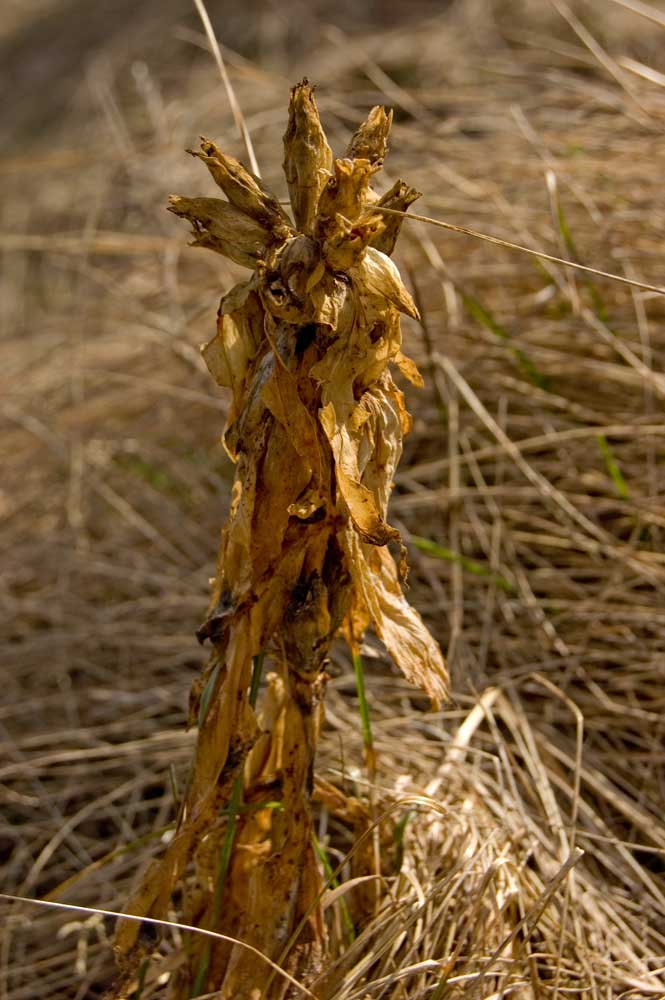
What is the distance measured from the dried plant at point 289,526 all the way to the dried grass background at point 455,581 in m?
0.08

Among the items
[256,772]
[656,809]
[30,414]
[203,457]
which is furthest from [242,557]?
[30,414]

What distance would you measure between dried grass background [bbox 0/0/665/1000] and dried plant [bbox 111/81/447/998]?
83 mm

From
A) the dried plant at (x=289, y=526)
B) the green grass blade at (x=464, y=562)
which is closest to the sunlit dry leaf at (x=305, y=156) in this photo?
the dried plant at (x=289, y=526)

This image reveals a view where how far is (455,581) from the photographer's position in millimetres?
1405

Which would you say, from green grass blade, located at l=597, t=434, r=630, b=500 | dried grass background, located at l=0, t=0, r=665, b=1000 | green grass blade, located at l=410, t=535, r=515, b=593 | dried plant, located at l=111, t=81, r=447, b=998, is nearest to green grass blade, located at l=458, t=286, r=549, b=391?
dried grass background, located at l=0, t=0, r=665, b=1000

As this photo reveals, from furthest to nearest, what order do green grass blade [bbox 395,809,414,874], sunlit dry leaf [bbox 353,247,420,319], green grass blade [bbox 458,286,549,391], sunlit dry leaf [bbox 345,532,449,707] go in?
green grass blade [bbox 458,286,549,391] → green grass blade [bbox 395,809,414,874] → sunlit dry leaf [bbox 345,532,449,707] → sunlit dry leaf [bbox 353,247,420,319]

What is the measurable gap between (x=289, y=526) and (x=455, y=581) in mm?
669

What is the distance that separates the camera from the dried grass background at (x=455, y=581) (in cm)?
101

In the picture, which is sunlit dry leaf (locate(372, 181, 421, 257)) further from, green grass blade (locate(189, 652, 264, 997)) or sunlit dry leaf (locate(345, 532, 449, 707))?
green grass blade (locate(189, 652, 264, 997))

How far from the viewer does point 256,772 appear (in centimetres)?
91

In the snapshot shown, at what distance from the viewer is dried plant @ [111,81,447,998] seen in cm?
70

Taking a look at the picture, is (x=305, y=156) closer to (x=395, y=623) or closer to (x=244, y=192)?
(x=244, y=192)

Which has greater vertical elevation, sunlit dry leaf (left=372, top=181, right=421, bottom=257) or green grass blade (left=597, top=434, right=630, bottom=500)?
sunlit dry leaf (left=372, top=181, right=421, bottom=257)

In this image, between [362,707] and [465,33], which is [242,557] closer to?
[362,707]
